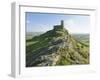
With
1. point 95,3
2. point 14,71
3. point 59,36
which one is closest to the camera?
point 14,71

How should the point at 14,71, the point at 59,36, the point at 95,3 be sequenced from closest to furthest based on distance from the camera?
the point at 14,71, the point at 59,36, the point at 95,3

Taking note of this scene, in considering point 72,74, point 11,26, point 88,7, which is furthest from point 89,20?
point 11,26

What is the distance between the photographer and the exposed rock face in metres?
1.75

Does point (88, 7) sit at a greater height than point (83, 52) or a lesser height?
greater

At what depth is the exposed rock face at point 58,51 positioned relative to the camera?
1749mm

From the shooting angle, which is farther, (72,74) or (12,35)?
(72,74)

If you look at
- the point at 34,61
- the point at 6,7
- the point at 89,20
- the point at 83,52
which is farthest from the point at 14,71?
the point at 89,20

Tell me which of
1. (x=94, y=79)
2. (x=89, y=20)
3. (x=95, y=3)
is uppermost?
(x=95, y=3)

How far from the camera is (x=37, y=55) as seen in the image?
1745 mm

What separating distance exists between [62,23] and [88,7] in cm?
23

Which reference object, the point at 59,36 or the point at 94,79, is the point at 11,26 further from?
the point at 94,79

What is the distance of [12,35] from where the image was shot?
169cm

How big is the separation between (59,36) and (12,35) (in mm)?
326

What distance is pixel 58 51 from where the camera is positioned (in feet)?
5.94
